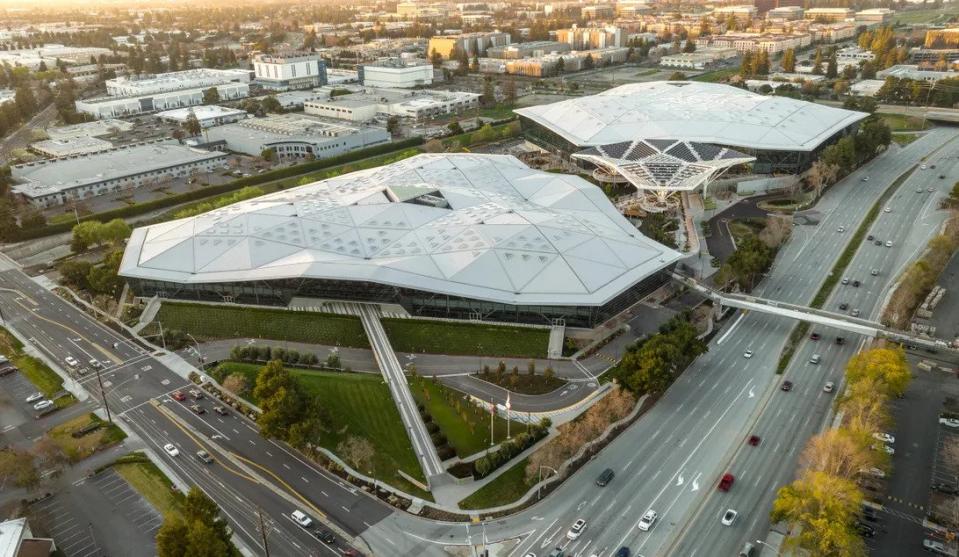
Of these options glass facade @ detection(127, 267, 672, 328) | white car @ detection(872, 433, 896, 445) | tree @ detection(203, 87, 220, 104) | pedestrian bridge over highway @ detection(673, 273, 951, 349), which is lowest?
white car @ detection(872, 433, 896, 445)

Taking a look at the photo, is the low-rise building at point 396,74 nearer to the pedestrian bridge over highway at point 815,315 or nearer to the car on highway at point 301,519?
the pedestrian bridge over highway at point 815,315

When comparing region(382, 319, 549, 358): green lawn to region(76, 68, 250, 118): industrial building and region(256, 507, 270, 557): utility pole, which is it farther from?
region(76, 68, 250, 118): industrial building

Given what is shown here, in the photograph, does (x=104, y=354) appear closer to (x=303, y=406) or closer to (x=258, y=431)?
(x=258, y=431)

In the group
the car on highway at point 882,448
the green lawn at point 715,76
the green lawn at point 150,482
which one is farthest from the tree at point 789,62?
the green lawn at point 150,482

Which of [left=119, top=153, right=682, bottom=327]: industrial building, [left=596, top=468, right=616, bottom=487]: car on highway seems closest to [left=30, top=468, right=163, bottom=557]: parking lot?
[left=119, top=153, right=682, bottom=327]: industrial building

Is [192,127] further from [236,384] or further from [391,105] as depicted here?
[236,384]

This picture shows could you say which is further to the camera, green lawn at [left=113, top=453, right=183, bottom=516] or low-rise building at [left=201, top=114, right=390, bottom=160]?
low-rise building at [left=201, top=114, right=390, bottom=160]
